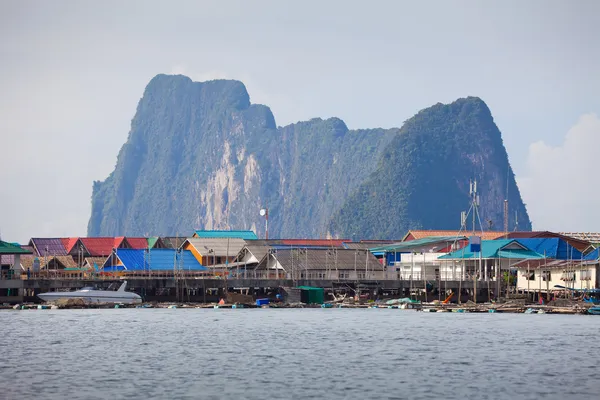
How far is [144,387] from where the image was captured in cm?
4075

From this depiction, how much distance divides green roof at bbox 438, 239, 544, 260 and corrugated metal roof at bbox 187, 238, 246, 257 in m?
30.5

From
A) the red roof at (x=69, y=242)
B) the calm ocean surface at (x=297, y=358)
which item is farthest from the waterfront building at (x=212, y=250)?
the calm ocean surface at (x=297, y=358)

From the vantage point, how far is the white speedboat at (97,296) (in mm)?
103125

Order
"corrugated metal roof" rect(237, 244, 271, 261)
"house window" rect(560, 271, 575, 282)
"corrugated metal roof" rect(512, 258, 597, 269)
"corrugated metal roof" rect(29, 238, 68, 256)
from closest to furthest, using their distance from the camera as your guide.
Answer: "corrugated metal roof" rect(512, 258, 597, 269) < "house window" rect(560, 271, 575, 282) < "corrugated metal roof" rect(237, 244, 271, 261) < "corrugated metal roof" rect(29, 238, 68, 256)

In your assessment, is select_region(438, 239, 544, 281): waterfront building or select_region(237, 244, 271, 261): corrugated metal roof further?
select_region(237, 244, 271, 261): corrugated metal roof

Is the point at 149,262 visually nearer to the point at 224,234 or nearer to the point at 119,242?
the point at 224,234

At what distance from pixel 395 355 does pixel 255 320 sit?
31.5m

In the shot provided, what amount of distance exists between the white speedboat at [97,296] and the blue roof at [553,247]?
52.9 meters

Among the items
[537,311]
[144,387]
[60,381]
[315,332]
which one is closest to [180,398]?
[144,387]

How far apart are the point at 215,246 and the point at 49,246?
39.3 m

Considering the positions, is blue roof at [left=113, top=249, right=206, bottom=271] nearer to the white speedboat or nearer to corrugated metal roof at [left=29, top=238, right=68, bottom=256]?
the white speedboat

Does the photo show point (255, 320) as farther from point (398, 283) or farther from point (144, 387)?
point (144, 387)

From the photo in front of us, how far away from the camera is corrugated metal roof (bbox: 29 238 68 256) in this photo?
543ft

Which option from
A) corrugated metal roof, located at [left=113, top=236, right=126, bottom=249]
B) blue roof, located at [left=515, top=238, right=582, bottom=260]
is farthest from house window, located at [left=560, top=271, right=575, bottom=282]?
corrugated metal roof, located at [left=113, top=236, right=126, bottom=249]
